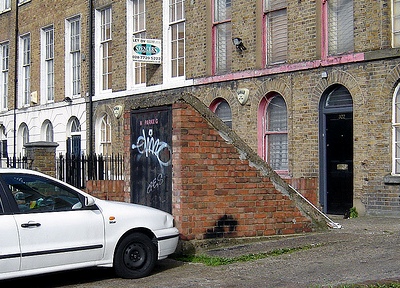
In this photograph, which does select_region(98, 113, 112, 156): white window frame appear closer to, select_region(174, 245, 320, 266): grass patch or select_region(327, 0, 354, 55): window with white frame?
select_region(327, 0, 354, 55): window with white frame

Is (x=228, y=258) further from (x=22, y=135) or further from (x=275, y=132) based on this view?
(x=22, y=135)

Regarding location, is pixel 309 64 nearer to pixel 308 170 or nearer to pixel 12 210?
pixel 308 170

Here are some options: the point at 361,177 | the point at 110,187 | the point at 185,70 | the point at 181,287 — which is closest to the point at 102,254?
the point at 181,287

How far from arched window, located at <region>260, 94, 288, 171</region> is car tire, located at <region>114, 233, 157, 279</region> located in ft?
28.0

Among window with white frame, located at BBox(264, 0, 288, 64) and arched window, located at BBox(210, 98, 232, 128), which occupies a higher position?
window with white frame, located at BBox(264, 0, 288, 64)

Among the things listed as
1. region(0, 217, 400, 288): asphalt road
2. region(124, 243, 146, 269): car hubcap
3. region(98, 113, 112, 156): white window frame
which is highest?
region(98, 113, 112, 156): white window frame

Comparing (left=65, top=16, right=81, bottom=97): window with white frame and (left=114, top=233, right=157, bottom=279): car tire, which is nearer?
(left=114, top=233, right=157, bottom=279): car tire

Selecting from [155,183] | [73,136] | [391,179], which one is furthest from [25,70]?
[155,183]

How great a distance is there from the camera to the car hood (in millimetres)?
8852

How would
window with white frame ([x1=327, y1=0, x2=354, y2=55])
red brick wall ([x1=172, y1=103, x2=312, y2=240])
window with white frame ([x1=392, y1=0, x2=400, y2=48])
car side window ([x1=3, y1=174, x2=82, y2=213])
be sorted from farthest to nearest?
window with white frame ([x1=327, y1=0, x2=354, y2=55])
window with white frame ([x1=392, y1=0, x2=400, y2=48])
red brick wall ([x1=172, y1=103, x2=312, y2=240])
car side window ([x1=3, y1=174, x2=82, y2=213])

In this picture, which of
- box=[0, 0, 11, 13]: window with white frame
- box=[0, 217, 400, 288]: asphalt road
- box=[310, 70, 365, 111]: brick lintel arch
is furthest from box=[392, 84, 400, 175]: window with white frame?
box=[0, 0, 11, 13]: window with white frame

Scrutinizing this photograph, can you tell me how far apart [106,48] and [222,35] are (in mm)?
6537

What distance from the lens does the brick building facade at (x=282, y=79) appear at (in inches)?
574

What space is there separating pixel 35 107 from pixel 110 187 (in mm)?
16144
